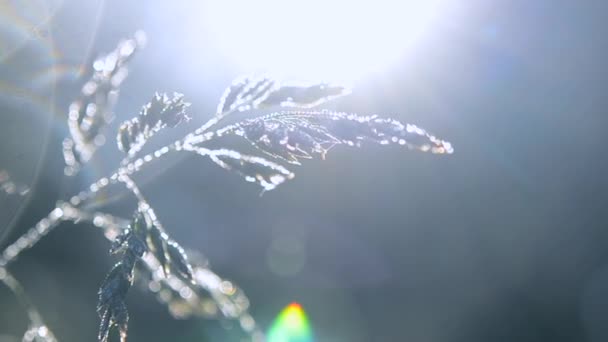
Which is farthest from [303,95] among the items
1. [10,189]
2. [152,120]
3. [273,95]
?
[10,189]

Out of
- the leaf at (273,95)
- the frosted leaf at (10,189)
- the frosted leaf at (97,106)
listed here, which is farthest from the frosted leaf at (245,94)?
the frosted leaf at (10,189)

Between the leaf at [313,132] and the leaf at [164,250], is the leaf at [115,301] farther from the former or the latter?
the leaf at [313,132]

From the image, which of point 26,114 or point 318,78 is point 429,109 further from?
point 318,78

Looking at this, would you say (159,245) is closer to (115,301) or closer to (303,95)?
A: (115,301)

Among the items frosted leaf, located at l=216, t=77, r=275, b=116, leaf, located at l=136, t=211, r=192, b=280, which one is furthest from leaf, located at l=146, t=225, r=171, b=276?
frosted leaf, located at l=216, t=77, r=275, b=116

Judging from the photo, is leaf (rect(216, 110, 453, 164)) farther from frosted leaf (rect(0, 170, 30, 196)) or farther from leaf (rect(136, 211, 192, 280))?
frosted leaf (rect(0, 170, 30, 196))

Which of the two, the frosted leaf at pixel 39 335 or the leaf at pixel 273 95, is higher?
the leaf at pixel 273 95
